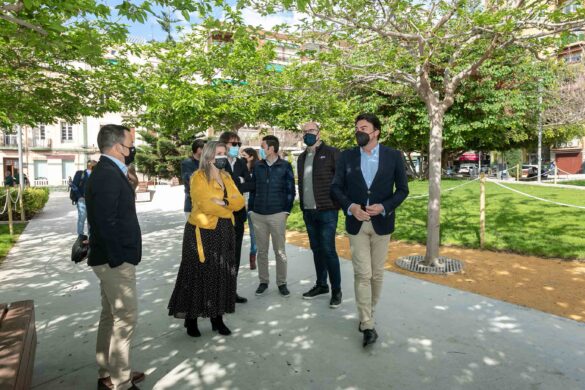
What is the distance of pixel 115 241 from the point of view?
2.69 m

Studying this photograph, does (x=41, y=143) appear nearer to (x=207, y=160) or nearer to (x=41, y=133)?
(x=41, y=133)

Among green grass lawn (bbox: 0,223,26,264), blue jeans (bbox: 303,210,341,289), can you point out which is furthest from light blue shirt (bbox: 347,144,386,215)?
green grass lawn (bbox: 0,223,26,264)

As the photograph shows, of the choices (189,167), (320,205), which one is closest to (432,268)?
(320,205)

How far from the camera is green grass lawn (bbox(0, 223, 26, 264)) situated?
7.87 m

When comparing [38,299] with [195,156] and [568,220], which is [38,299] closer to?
[195,156]

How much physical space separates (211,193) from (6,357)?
1.95 metres

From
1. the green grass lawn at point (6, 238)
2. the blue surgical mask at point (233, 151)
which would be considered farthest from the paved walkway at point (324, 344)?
the green grass lawn at point (6, 238)

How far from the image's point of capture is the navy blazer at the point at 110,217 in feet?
8.78

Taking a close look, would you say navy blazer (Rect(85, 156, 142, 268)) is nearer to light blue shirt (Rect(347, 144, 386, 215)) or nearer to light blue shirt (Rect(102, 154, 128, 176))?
light blue shirt (Rect(102, 154, 128, 176))

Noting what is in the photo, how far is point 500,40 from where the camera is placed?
578 centimetres

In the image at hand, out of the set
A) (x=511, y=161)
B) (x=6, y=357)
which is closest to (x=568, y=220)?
(x=6, y=357)

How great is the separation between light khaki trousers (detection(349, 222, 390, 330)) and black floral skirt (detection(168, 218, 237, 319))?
4.18 feet

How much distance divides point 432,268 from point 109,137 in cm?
497

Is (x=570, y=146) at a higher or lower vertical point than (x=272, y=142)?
higher
